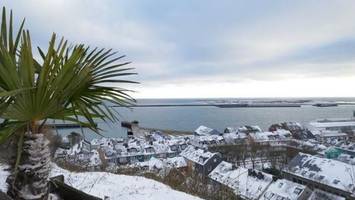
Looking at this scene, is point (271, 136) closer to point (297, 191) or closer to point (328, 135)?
point (328, 135)

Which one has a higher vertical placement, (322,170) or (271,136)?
(271,136)

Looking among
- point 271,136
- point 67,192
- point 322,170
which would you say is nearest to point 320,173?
point 322,170

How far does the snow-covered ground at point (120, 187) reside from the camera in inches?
159

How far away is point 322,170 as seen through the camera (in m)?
21.1

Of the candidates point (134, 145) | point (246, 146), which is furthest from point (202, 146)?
point (134, 145)

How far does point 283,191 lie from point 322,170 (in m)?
7.12

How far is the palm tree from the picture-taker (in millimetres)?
1842

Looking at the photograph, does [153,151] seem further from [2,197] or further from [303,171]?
[2,197]

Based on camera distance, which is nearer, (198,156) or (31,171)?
(31,171)

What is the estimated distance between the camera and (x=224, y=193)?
4781 millimetres

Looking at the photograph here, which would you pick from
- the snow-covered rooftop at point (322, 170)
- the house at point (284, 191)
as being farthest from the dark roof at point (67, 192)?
the snow-covered rooftop at point (322, 170)

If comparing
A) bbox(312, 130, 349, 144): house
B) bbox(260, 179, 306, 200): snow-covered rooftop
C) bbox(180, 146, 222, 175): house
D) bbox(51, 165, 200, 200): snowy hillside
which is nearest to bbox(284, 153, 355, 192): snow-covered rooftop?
bbox(260, 179, 306, 200): snow-covered rooftop

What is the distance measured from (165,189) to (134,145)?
27.1 m

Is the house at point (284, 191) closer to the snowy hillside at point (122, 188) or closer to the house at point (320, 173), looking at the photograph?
the house at point (320, 173)
